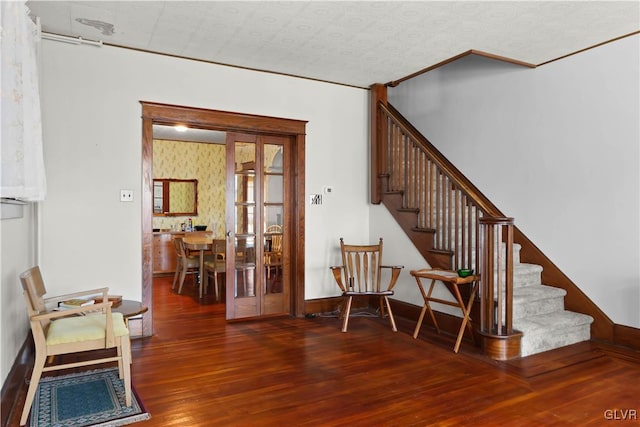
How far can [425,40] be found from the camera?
4.15 m

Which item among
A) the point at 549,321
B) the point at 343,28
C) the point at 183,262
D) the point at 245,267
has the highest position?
the point at 343,28

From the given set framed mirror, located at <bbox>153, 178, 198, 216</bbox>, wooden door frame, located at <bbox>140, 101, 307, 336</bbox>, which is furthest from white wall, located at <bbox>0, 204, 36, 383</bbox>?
framed mirror, located at <bbox>153, 178, 198, 216</bbox>

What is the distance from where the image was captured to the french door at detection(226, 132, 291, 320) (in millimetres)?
5059

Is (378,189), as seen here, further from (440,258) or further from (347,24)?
(347,24)

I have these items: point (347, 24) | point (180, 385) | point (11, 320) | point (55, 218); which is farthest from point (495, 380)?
point (55, 218)

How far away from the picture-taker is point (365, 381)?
323 centimetres

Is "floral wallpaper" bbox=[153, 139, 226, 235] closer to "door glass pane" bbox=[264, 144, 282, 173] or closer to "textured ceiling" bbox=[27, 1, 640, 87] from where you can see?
"door glass pane" bbox=[264, 144, 282, 173]

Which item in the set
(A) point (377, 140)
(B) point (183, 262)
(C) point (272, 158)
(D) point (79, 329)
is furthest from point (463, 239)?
(B) point (183, 262)

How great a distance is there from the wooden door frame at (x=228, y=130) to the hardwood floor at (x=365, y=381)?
2.17ft

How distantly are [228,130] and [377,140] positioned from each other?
1922 mm

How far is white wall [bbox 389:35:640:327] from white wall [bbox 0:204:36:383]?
4822 mm

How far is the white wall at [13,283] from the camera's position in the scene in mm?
2691

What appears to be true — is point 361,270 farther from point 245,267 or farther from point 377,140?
point 377,140

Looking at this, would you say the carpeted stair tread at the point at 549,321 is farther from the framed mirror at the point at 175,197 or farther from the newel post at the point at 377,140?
the framed mirror at the point at 175,197
